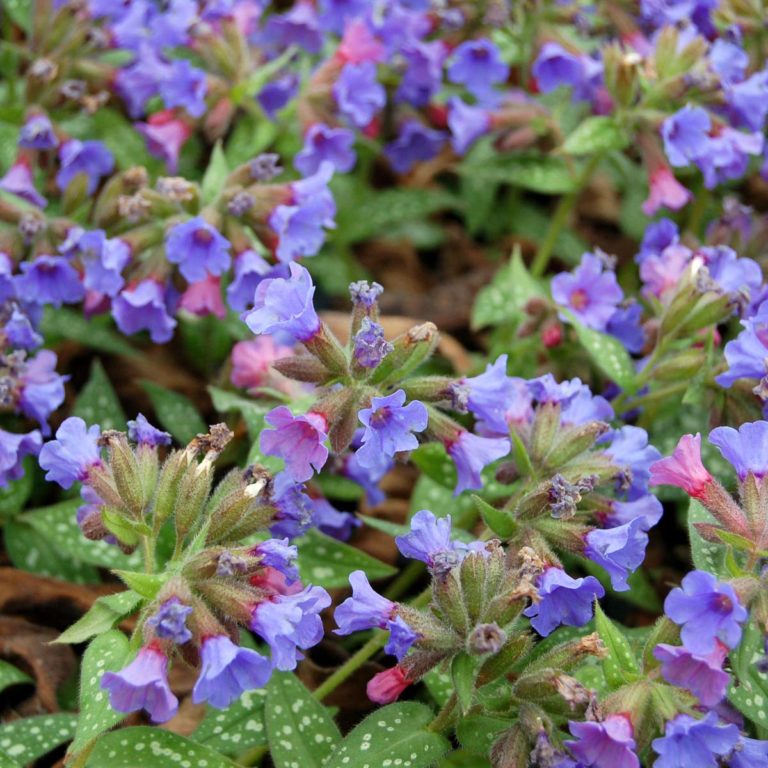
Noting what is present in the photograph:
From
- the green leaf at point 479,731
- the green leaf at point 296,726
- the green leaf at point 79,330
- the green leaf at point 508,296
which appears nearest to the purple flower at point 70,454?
the green leaf at point 296,726

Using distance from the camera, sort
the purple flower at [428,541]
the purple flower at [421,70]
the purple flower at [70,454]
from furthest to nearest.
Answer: the purple flower at [421,70] < the purple flower at [70,454] < the purple flower at [428,541]

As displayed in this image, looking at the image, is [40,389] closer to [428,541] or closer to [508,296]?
[428,541]

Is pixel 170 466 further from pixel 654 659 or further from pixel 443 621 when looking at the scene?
pixel 654 659

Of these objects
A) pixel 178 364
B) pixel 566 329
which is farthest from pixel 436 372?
pixel 178 364

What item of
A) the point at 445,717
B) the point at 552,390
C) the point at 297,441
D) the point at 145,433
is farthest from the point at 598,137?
the point at 445,717

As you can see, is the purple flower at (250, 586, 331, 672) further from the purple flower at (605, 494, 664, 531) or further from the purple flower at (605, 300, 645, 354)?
the purple flower at (605, 300, 645, 354)

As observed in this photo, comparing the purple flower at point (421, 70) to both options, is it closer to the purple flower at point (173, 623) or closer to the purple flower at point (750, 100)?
the purple flower at point (750, 100)

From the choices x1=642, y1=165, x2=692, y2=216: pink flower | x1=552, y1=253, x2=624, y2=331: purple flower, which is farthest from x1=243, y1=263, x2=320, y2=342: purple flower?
x1=642, y1=165, x2=692, y2=216: pink flower
